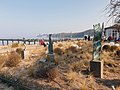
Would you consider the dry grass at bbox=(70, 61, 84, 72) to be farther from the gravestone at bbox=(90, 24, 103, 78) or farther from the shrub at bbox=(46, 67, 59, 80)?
Answer: the shrub at bbox=(46, 67, 59, 80)

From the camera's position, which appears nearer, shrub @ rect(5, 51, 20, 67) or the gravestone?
the gravestone

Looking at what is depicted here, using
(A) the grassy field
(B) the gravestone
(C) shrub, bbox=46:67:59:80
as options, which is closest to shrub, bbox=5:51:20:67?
(A) the grassy field

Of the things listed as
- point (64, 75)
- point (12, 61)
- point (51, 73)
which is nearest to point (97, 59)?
point (64, 75)

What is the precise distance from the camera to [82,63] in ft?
35.4

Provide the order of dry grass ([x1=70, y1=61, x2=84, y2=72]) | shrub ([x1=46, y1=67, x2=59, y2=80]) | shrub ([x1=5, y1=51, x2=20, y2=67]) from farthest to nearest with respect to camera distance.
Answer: shrub ([x1=5, y1=51, x2=20, y2=67]), dry grass ([x1=70, y1=61, x2=84, y2=72]), shrub ([x1=46, y1=67, x2=59, y2=80])

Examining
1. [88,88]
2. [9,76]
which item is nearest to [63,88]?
[88,88]

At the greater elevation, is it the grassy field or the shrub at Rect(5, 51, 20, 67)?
the shrub at Rect(5, 51, 20, 67)

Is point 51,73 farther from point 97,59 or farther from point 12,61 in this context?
point 12,61

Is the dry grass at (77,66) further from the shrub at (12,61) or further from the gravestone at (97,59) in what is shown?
the shrub at (12,61)

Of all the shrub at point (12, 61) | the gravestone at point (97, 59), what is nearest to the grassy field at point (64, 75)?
the shrub at point (12, 61)

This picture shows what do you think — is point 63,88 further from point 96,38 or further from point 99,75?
point 96,38

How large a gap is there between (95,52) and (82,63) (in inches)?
56.5

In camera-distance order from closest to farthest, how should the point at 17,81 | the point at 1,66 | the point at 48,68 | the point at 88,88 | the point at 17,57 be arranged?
the point at 88,88
the point at 17,81
the point at 48,68
the point at 1,66
the point at 17,57

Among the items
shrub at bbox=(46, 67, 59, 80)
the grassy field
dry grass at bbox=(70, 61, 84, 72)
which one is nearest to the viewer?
the grassy field
